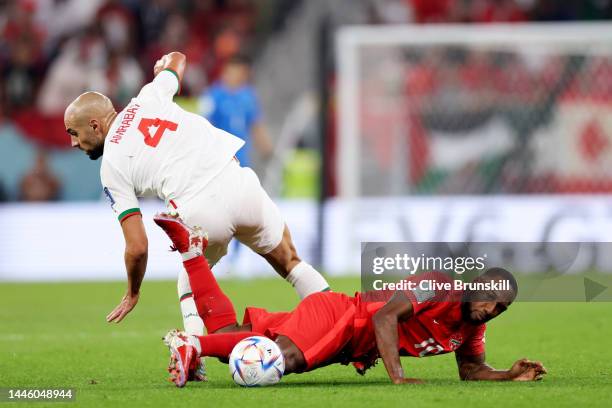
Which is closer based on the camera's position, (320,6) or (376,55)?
(376,55)

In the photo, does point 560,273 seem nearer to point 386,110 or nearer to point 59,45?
point 386,110

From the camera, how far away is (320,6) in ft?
60.0

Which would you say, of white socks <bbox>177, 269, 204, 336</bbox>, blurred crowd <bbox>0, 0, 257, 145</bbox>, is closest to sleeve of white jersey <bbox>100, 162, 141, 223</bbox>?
white socks <bbox>177, 269, 204, 336</bbox>

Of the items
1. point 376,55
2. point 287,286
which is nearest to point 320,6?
point 376,55

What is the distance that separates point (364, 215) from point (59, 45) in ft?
19.0

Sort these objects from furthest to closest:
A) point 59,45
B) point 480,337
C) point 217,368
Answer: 1. point 59,45
2. point 217,368
3. point 480,337

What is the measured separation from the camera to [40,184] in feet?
50.4

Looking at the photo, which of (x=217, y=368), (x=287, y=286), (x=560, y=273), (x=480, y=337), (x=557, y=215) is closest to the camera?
(x=480, y=337)

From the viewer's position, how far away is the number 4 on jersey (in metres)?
6.91

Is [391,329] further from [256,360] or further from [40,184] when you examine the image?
[40,184]

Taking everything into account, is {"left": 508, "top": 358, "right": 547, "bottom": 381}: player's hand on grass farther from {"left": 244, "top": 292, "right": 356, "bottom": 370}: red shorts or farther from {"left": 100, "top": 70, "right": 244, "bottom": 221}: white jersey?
{"left": 100, "top": 70, "right": 244, "bottom": 221}: white jersey

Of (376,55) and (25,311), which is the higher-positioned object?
(376,55)

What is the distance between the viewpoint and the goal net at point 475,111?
14.6 meters

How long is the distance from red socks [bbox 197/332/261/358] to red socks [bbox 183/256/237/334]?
0.17 metres
